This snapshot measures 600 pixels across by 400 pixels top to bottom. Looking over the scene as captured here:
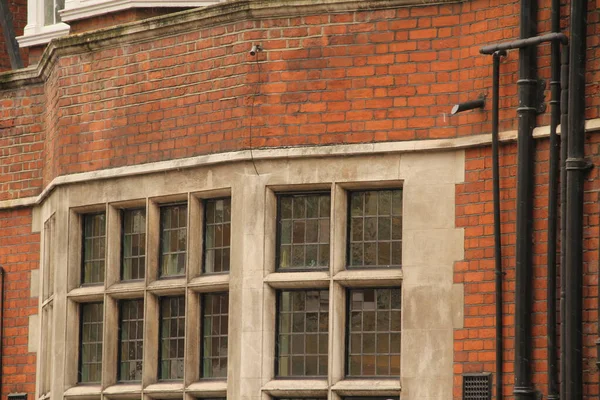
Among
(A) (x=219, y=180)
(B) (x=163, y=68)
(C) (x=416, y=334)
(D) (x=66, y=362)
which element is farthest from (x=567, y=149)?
(D) (x=66, y=362)

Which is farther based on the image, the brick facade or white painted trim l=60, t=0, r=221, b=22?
white painted trim l=60, t=0, r=221, b=22

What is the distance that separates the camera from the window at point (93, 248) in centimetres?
1316

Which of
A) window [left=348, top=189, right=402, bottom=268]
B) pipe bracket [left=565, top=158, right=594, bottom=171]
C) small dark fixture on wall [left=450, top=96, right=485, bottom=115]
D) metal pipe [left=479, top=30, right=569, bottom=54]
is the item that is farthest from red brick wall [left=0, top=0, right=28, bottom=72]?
pipe bracket [left=565, top=158, right=594, bottom=171]

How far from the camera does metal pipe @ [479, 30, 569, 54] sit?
10586mm

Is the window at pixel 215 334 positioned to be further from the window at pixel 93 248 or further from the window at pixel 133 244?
the window at pixel 93 248

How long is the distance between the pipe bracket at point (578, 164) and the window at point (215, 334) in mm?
2961

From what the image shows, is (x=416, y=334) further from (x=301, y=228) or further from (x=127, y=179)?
(x=127, y=179)

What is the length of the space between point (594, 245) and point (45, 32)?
6.66 m

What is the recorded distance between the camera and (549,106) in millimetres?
10750

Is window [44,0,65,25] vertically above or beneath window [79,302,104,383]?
above

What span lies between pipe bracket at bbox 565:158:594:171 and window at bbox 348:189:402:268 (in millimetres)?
1522

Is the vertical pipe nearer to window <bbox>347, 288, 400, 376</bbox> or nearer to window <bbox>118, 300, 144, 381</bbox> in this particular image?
window <bbox>347, 288, 400, 376</bbox>

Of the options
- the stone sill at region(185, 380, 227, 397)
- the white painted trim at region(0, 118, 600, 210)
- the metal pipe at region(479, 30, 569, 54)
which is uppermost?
the metal pipe at region(479, 30, 569, 54)

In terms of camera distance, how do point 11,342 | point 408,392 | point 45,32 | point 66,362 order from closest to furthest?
1. point 408,392
2. point 66,362
3. point 11,342
4. point 45,32
